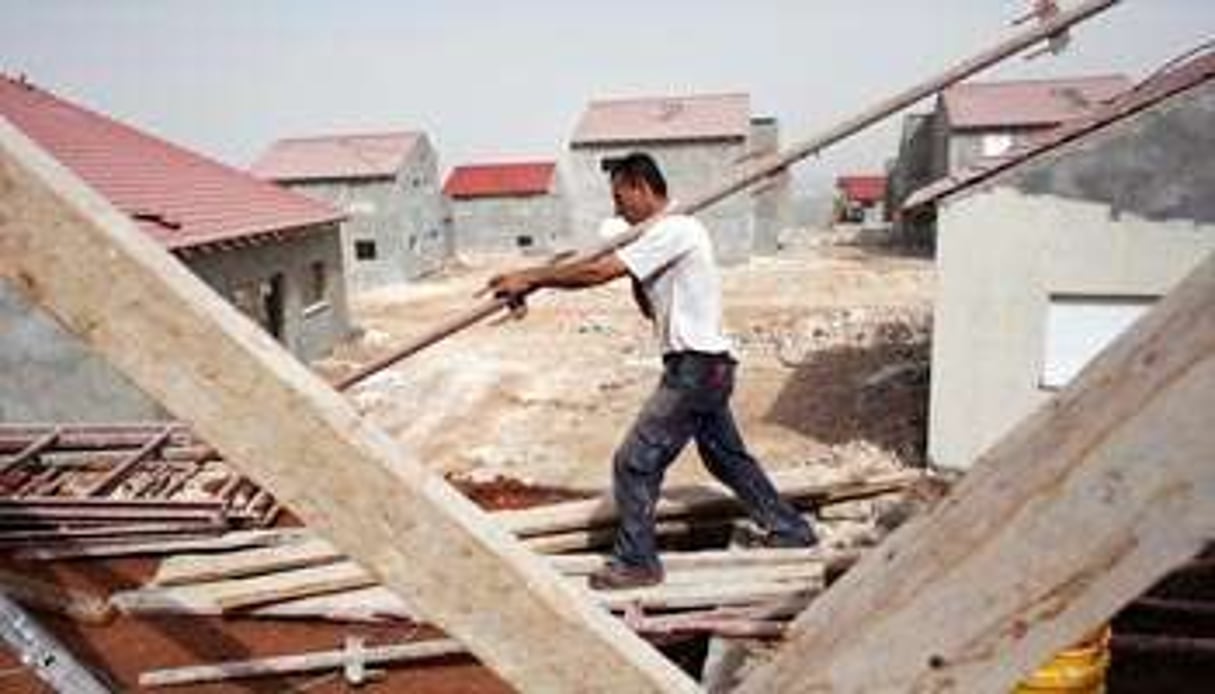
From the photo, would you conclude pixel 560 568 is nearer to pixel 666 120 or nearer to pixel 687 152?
pixel 687 152

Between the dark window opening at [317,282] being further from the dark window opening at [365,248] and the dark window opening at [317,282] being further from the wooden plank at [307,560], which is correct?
the wooden plank at [307,560]

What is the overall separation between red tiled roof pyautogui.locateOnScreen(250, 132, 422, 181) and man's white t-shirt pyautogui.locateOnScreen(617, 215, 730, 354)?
35.3m

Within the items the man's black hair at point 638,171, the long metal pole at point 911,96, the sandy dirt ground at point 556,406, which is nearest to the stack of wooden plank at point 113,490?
the sandy dirt ground at point 556,406

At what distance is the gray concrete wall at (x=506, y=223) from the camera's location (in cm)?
4791

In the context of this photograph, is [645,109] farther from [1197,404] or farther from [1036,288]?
[1197,404]

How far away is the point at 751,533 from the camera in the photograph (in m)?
6.14

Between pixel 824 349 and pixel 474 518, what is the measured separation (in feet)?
67.3

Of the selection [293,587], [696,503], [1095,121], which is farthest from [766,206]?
[293,587]

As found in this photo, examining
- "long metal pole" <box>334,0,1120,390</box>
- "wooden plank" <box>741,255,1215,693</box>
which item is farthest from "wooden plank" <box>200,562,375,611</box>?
"wooden plank" <box>741,255,1215,693</box>

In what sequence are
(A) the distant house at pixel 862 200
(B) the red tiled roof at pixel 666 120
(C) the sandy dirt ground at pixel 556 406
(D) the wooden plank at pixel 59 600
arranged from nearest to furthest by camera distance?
1. (C) the sandy dirt ground at pixel 556 406
2. (D) the wooden plank at pixel 59 600
3. (B) the red tiled roof at pixel 666 120
4. (A) the distant house at pixel 862 200

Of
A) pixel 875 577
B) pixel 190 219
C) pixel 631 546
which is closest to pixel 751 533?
pixel 631 546

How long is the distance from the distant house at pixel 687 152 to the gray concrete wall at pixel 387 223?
6.38 meters

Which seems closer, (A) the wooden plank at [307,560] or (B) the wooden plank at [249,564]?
(A) the wooden plank at [307,560]

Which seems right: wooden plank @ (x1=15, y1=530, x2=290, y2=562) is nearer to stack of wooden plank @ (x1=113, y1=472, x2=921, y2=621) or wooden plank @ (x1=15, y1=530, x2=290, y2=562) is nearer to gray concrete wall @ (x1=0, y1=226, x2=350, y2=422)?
stack of wooden plank @ (x1=113, y1=472, x2=921, y2=621)
